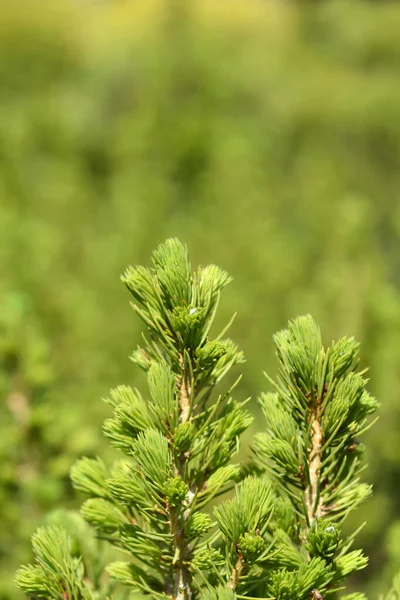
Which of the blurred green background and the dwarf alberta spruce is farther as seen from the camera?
the blurred green background

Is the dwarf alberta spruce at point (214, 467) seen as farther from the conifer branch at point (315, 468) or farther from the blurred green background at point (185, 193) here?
the blurred green background at point (185, 193)

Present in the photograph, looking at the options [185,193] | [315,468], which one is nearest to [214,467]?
[315,468]

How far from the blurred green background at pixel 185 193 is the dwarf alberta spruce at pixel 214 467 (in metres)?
0.79

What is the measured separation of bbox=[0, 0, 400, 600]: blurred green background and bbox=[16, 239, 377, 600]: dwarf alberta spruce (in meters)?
0.79

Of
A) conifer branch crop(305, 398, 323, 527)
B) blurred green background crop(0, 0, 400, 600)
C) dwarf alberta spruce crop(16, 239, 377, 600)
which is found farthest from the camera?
blurred green background crop(0, 0, 400, 600)

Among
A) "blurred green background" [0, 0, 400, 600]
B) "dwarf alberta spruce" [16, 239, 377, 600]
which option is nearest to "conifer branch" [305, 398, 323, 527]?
"dwarf alberta spruce" [16, 239, 377, 600]

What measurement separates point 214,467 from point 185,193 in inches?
516

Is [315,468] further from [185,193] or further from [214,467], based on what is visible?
[185,193]

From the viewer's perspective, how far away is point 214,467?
4.52 feet

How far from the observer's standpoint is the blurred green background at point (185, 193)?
116 inches

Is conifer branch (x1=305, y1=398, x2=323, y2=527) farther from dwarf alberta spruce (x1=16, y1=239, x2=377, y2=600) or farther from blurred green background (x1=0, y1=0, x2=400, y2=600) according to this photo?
blurred green background (x1=0, y1=0, x2=400, y2=600)

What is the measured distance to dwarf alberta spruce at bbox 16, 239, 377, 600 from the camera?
4.08 feet

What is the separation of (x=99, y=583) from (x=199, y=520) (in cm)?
47

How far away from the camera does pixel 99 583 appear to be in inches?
63.4
